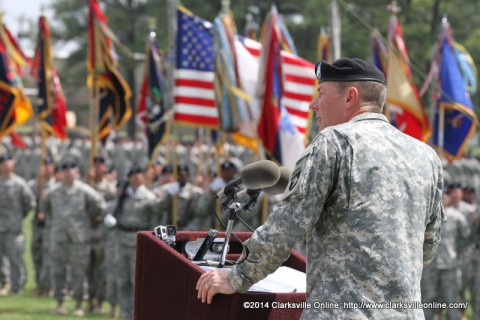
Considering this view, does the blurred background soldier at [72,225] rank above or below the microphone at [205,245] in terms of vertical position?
below

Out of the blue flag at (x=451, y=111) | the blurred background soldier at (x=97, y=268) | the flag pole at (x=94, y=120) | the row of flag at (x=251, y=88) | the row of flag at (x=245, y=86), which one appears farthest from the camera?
the flag pole at (x=94, y=120)

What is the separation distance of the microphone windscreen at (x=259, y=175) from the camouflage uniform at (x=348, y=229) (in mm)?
179

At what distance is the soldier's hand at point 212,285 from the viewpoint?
→ 3.75m

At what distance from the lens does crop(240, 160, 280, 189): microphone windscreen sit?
3912 mm

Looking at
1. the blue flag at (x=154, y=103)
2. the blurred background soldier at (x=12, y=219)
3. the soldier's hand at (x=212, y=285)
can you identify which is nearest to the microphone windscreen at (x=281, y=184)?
the soldier's hand at (x=212, y=285)

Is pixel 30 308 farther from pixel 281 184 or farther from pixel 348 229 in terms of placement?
pixel 348 229

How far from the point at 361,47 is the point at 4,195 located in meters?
22.4

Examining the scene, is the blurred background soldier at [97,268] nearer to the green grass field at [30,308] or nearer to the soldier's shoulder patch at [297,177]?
the green grass field at [30,308]

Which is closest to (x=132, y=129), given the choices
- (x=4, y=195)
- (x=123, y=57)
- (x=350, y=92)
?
(x=123, y=57)

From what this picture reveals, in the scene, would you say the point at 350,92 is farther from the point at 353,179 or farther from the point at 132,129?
the point at 132,129

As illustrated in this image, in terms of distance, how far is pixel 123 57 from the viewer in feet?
149

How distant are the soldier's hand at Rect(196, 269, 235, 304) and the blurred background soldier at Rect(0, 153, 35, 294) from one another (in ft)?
38.8

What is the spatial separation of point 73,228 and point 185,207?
1.50 metres

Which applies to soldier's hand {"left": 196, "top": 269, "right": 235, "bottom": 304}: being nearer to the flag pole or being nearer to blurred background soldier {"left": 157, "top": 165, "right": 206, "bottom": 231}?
blurred background soldier {"left": 157, "top": 165, "right": 206, "bottom": 231}
